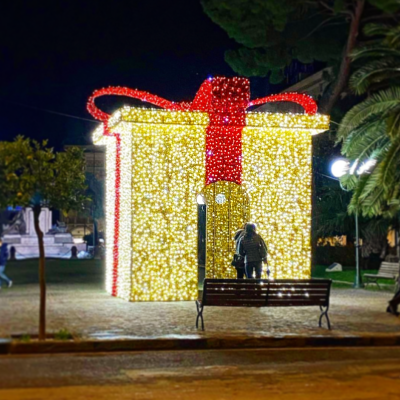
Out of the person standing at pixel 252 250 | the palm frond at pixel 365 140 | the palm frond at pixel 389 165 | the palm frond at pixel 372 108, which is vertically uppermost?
the palm frond at pixel 372 108

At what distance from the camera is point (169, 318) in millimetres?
14320

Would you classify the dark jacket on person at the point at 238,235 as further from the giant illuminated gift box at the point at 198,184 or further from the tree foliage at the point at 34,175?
the tree foliage at the point at 34,175

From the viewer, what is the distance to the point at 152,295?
17.0 metres

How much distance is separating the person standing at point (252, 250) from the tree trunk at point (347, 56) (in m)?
7.01

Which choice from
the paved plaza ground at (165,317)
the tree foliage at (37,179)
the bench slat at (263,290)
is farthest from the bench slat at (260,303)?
the tree foliage at (37,179)

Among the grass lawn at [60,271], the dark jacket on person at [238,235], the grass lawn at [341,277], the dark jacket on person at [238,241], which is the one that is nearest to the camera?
the dark jacket on person at [238,241]

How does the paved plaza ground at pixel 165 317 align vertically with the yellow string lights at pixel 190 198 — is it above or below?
below

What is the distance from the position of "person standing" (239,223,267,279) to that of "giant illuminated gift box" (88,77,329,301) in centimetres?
123

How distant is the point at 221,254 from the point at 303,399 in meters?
10.2

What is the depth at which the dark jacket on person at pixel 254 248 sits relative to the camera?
653 inches

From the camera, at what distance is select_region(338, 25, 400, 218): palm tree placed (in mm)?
16484

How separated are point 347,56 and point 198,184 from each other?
644cm

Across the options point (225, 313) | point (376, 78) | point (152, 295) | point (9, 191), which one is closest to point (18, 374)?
point (9, 191)

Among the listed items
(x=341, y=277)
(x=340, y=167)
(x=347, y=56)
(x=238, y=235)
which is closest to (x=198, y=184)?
(x=238, y=235)
